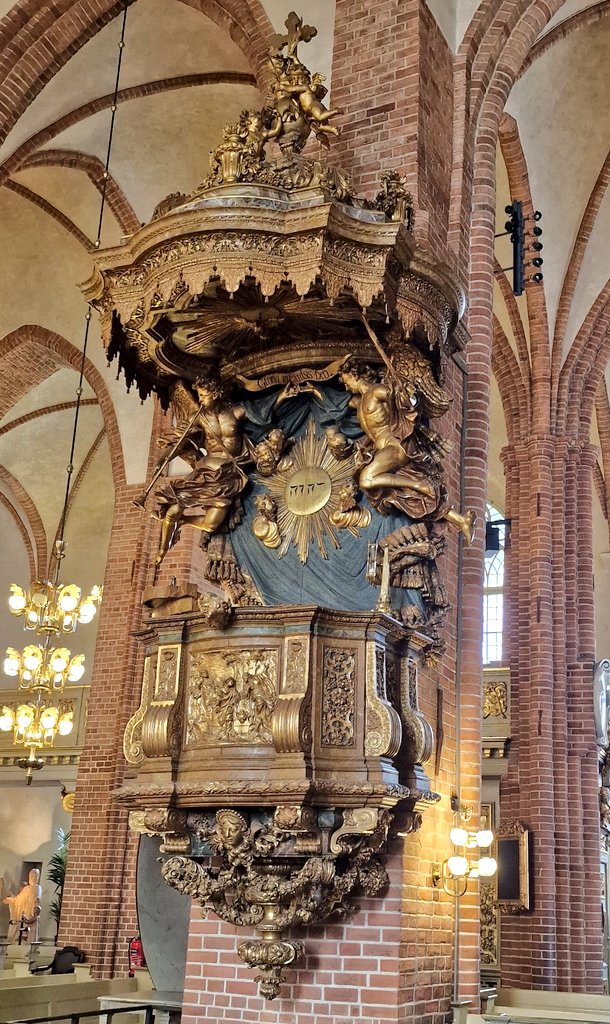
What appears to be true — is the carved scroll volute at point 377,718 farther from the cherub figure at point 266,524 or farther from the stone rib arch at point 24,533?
the stone rib arch at point 24,533

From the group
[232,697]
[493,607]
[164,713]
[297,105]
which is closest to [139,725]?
[164,713]

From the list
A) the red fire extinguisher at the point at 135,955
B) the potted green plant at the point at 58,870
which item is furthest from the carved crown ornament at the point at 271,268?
the potted green plant at the point at 58,870

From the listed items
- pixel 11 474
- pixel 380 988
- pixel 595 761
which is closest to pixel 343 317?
pixel 380 988

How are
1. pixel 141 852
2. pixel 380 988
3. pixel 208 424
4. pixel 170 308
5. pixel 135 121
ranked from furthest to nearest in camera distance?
pixel 135 121, pixel 141 852, pixel 208 424, pixel 170 308, pixel 380 988

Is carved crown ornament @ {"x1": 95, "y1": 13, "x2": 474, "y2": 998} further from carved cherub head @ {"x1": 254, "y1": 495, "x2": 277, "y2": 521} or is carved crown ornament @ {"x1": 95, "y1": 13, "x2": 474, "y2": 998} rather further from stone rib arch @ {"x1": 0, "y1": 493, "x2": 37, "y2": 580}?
stone rib arch @ {"x1": 0, "y1": 493, "x2": 37, "y2": 580}

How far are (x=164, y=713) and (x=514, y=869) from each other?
7.38 m

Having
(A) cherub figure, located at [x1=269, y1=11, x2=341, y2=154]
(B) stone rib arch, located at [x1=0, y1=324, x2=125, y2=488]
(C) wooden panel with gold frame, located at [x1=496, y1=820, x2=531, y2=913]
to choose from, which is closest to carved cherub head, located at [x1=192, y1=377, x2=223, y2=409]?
(A) cherub figure, located at [x1=269, y1=11, x2=341, y2=154]

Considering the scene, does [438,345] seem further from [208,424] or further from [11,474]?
[11,474]

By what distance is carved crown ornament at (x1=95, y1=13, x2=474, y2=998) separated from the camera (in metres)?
5.49

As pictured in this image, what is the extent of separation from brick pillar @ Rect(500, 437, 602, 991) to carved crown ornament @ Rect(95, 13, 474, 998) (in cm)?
636

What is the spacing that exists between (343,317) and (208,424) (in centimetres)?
107

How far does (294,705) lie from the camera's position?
5.42 meters

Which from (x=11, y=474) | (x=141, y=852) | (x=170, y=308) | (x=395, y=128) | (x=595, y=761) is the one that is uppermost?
(x=11, y=474)

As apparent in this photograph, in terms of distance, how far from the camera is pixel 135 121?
12.5 meters
